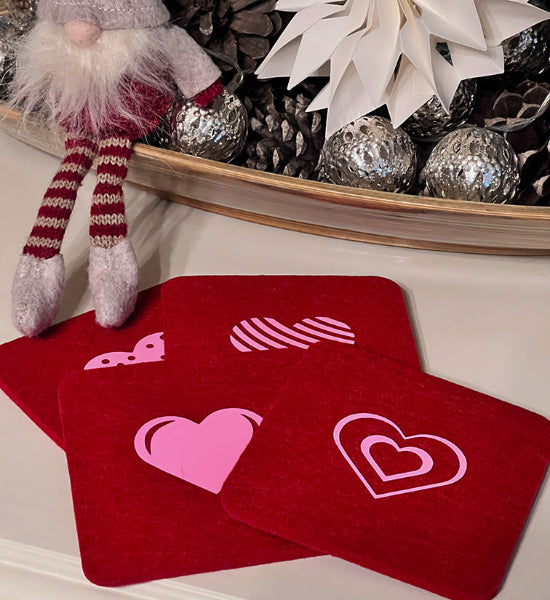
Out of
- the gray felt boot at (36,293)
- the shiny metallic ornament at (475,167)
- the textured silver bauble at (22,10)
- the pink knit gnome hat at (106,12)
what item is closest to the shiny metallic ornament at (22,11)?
the textured silver bauble at (22,10)

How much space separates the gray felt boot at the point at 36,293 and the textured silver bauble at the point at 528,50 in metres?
0.37

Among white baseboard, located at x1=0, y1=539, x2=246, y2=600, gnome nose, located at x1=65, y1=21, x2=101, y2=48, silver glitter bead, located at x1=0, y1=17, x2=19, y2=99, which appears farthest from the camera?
silver glitter bead, located at x1=0, y1=17, x2=19, y2=99

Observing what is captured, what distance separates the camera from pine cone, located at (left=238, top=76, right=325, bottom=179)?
0.58 metres

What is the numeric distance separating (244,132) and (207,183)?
5 cm

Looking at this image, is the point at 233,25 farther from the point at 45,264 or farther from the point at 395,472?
the point at 395,472

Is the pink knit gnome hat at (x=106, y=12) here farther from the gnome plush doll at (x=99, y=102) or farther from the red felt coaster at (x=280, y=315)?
the red felt coaster at (x=280, y=315)

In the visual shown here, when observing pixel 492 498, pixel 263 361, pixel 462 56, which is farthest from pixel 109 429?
pixel 462 56

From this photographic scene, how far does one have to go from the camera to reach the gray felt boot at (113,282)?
0.50 m

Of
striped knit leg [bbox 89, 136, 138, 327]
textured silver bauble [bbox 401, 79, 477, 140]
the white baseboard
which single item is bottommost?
the white baseboard

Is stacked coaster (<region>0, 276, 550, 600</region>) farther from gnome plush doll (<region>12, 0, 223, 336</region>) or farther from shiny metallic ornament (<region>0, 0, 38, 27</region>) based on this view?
shiny metallic ornament (<region>0, 0, 38, 27</region>)

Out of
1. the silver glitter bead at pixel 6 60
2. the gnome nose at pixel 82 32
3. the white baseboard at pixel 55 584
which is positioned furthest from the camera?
the silver glitter bead at pixel 6 60

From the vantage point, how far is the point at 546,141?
0.56 metres

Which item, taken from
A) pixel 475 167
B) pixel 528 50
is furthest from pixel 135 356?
pixel 528 50

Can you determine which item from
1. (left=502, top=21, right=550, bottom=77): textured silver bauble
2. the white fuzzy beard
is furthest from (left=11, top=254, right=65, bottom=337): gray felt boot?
(left=502, top=21, right=550, bottom=77): textured silver bauble
